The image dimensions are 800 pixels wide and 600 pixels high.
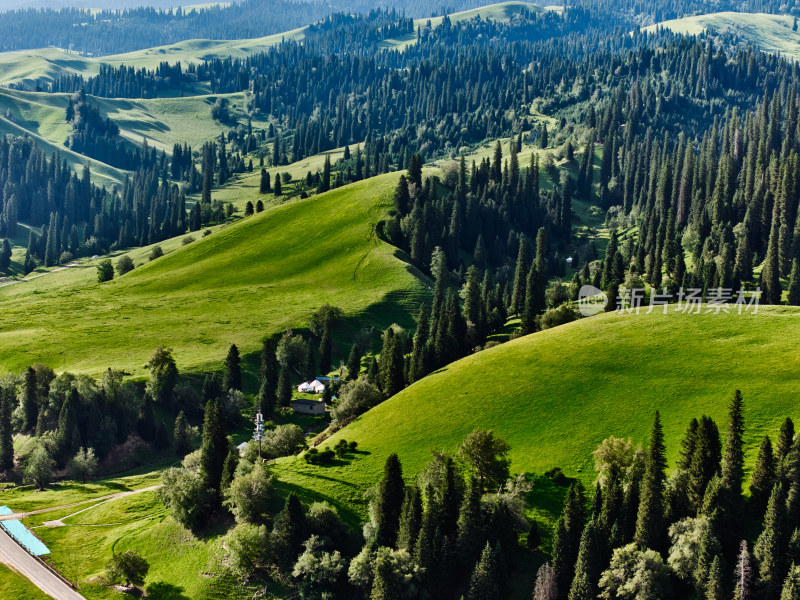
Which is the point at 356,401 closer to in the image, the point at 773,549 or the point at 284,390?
the point at 284,390

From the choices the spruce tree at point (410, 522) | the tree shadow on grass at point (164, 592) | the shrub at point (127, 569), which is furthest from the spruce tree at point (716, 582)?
the shrub at point (127, 569)

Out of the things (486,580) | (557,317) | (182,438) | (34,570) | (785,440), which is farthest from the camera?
(557,317)

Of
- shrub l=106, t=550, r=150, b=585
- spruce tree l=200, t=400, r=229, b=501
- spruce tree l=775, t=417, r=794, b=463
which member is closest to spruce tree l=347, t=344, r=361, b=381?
spruce tree l=200, t=400, r=229, b=501

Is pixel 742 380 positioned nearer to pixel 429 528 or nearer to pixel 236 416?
pixel 429 528

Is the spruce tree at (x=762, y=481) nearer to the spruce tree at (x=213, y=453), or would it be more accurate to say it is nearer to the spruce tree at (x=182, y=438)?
the spruce tree at (x=213, y=453)

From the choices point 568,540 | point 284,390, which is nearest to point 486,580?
point 568,540

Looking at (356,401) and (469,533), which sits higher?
(469,533)
